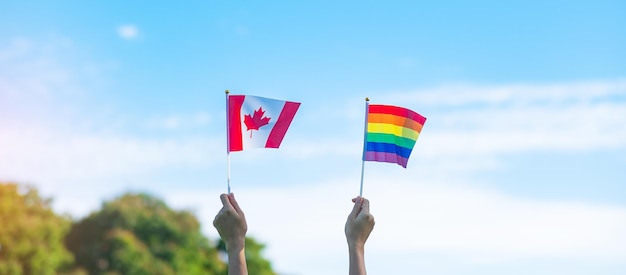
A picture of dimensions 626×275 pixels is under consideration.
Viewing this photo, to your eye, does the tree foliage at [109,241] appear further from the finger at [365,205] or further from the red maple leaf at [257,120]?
the finger at [365,205]

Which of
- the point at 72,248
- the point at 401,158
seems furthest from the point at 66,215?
the point at 401,158

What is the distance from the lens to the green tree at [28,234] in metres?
42.1

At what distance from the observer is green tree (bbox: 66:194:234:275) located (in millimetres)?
46969

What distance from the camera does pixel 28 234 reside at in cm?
4297

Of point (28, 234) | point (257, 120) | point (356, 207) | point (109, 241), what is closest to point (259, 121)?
point (257, 120)

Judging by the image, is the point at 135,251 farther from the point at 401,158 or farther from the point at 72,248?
the point at 401,158

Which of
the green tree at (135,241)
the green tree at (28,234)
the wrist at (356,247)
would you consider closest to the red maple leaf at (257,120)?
the wrist at (356,247)

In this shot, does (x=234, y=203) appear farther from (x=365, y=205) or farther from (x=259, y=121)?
(x=259, y=121)

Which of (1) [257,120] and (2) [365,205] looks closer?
(2) [365,205]

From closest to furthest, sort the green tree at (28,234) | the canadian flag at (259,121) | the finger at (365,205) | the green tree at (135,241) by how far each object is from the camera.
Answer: the finger at (365,205), the canadian flag at (259,121), the green tree at (28,234), the green tree at (135,241)

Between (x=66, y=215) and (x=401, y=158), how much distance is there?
142 ft

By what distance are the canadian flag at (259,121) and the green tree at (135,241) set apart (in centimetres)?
4138

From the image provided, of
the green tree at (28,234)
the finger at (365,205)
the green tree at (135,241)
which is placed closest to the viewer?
the finger at (365,205)

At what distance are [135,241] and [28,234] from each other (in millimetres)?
6356
